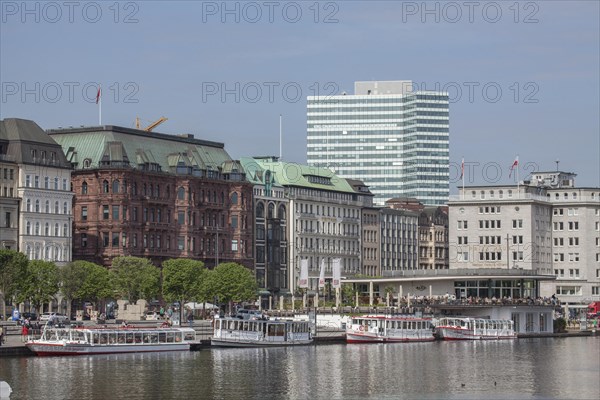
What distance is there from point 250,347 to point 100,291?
39.6 m

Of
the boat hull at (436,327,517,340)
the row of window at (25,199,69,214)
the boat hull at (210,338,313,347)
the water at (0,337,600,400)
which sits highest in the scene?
the row of window at (25,199,69,214)

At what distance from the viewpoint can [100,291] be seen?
184625mm

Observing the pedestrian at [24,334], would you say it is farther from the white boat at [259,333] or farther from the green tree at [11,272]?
the green tree at [11,272]

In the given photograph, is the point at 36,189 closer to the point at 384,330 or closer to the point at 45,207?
the point at 45,207

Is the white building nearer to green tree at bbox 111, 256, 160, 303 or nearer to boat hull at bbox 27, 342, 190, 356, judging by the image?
green tree at bbox 111, 256, 160, 303

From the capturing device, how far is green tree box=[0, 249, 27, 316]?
16312 centimetres

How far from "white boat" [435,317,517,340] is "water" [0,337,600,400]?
29.9 metres

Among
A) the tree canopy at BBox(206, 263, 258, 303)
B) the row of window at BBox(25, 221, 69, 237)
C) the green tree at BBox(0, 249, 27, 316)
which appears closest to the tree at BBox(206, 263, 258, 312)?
the tree canopy at BBox(206, 263, 258, 303)

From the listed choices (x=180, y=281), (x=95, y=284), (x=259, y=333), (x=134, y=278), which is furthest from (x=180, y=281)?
(x=259, y=333)

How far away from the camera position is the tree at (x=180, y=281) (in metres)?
195

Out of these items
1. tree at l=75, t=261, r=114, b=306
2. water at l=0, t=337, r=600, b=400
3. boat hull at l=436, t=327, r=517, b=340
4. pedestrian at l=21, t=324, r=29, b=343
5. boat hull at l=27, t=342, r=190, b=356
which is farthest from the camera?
tree at l=75, t=261, r=114, b=306

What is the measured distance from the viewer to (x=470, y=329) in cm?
18238

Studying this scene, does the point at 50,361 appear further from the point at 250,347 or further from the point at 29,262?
the point at 29,262

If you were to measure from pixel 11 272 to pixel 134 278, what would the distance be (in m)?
26.7
